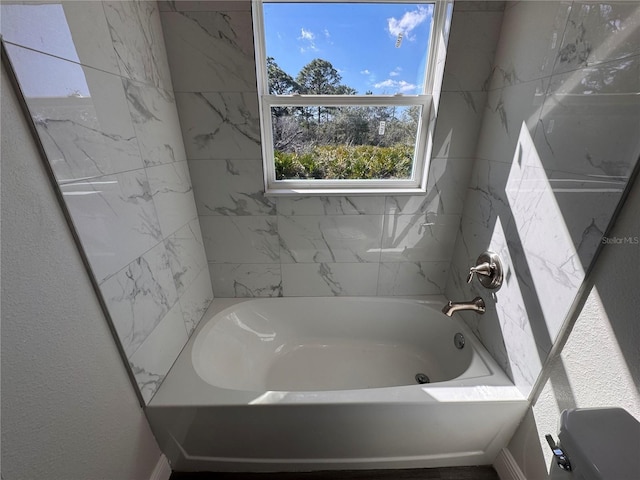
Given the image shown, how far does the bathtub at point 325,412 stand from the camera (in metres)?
1.03

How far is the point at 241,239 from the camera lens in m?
1.58

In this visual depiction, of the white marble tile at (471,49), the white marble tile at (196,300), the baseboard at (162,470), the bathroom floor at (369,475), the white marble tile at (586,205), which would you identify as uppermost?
the white marble tile at (471,49)

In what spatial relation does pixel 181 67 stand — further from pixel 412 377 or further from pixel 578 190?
pixel 412 377

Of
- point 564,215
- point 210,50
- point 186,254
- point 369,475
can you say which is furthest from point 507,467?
point 210,50

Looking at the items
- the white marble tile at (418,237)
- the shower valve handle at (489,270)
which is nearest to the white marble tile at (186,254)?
the white marble tile at (418,237)

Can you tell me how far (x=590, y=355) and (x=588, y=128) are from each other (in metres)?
0.69

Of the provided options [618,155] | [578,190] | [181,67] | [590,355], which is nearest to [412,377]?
[590,355]

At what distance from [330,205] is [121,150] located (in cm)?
98

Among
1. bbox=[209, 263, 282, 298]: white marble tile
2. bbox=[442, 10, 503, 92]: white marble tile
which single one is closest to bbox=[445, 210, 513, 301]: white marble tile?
bbox=[442, 10, 503, 92]: white marble tile

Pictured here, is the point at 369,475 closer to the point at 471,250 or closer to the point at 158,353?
the point at 158,353

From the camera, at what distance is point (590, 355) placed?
2.56 feet

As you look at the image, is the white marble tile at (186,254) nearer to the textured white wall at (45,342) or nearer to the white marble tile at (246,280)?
the white marble tile at (246,280)

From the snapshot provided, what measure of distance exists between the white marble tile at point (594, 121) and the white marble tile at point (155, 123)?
1533mm

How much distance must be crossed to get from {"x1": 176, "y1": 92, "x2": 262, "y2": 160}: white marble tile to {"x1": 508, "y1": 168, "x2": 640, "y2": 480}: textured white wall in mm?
1432
